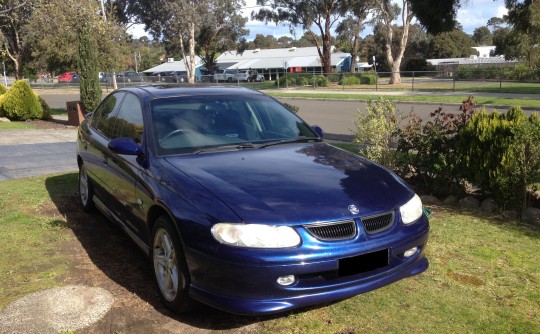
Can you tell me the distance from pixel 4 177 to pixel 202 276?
6595 millimetres

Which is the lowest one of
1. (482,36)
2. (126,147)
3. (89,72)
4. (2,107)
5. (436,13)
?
(2,107)

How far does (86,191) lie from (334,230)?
3.92 m

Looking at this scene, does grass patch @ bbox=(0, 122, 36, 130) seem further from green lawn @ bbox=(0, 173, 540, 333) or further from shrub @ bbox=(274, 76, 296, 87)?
shrub @ bbox=(274, 76, 296, 87)

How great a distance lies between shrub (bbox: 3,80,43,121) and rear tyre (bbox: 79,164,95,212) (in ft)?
40.3

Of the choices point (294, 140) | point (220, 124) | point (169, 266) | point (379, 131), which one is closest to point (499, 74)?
point (379, 131)

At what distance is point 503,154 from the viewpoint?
5.48 metres

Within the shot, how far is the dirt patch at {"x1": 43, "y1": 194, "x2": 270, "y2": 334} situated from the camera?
343cm

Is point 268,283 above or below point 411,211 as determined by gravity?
below

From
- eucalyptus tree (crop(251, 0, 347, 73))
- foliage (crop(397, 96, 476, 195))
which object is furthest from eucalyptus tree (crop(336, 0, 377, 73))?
foliage (crop(397, 96, 476, 195))

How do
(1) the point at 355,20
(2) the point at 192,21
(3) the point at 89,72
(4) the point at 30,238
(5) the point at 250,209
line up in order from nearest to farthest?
(5) the point at 250,209 < (4) the point at 30,238 < (3) the point at 89,72 < (2) the point at 192,21 < (1) the point at 355,20

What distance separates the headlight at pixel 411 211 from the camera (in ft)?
11.5

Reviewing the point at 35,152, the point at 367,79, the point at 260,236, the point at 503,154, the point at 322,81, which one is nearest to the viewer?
the point at 260,236

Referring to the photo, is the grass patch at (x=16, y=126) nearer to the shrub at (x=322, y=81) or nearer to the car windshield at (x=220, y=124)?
the car windshield at (x=220, y=124)

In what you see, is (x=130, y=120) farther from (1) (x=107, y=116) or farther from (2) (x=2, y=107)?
(2) (x=2, y=107)
